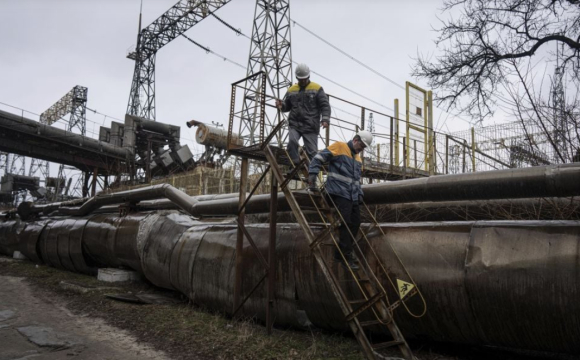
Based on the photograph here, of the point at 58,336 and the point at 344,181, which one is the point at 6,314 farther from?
the point at 344,181

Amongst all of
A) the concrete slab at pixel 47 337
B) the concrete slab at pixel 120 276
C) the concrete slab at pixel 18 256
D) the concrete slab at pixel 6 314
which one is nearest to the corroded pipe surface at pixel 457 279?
the concrete slab at pixel 47 337

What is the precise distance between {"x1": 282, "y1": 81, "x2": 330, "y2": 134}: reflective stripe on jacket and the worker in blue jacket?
Result: 1.13 m

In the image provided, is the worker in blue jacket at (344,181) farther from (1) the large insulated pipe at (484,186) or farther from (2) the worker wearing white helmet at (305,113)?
(2) the worker wearing white helmet at (305,113)

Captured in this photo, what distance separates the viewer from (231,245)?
6742 mm

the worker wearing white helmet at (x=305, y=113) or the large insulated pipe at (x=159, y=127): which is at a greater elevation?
the large insulated pipe at (x=159, y=127)

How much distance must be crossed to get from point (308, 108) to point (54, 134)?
61.8 ft

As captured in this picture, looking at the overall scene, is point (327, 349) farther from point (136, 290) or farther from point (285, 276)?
point (136, 290)

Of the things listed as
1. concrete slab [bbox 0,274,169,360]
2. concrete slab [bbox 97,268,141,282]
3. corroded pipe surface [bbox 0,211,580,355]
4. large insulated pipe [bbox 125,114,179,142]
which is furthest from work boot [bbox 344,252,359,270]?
large insulated pipe [bbox 125,114,179,142]

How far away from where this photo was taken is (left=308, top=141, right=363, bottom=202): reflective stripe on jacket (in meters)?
4.78

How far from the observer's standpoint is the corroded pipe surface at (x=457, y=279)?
143 inches

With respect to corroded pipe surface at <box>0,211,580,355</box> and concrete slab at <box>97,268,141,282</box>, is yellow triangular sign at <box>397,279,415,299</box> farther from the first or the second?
concrete slab at <box>97,268,141,282</box>

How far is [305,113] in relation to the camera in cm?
600

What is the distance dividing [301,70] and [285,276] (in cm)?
289

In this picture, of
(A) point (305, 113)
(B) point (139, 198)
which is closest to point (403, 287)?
(A) point (305, 113)
